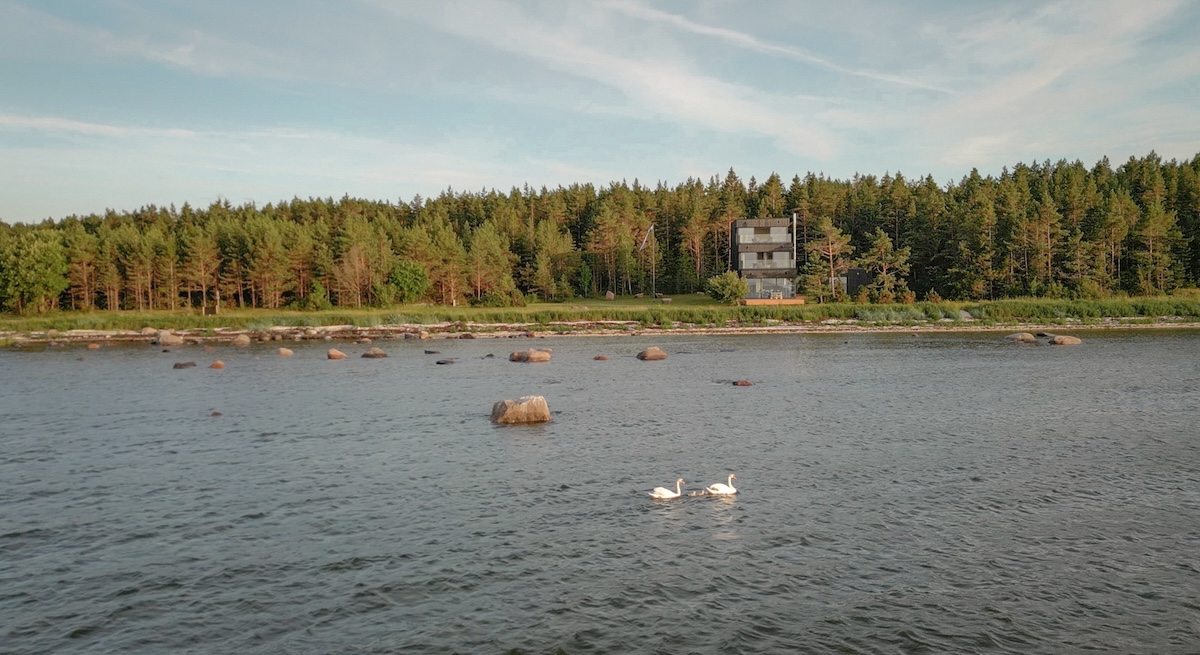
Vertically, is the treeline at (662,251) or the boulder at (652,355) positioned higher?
the treeline at (662,251)

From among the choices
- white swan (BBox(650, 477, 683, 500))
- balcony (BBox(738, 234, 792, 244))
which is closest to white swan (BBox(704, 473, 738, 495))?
white swan (BBox(650, 477, 683, 500))

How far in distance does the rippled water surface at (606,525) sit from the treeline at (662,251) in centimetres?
7697

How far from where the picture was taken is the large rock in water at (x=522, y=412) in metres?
32.5

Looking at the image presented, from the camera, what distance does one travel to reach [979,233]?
364 ft

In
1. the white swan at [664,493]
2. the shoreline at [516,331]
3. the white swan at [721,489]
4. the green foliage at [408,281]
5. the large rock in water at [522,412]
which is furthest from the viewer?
the green foliage at [408,281]

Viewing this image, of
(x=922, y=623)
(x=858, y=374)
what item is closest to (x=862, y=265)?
(x=858, y=374)

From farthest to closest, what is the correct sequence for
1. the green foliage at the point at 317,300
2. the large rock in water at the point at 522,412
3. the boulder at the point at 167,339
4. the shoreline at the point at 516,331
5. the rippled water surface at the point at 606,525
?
1. the green foliage at the point at 317,300
2. the shoreline at the point at 516,331
3. the boulder at the point at 167,339
4. the large rock in water at the point at 522,412
5. the rippled water surface at the point at 606,525

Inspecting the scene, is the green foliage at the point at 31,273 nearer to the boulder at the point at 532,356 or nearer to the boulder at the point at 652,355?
the boulder at the point at 532,356

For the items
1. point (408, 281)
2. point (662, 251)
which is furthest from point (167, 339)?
point (662, 251)

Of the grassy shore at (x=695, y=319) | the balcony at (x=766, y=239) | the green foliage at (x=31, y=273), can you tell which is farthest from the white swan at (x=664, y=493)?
the green foliage at (x=31, y=273)

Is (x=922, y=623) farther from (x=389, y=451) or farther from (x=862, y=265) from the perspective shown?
(x=862, y=265)

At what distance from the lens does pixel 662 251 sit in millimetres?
146250

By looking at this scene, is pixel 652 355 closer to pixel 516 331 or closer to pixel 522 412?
pixel 522 412

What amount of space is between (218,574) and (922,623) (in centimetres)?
1322
